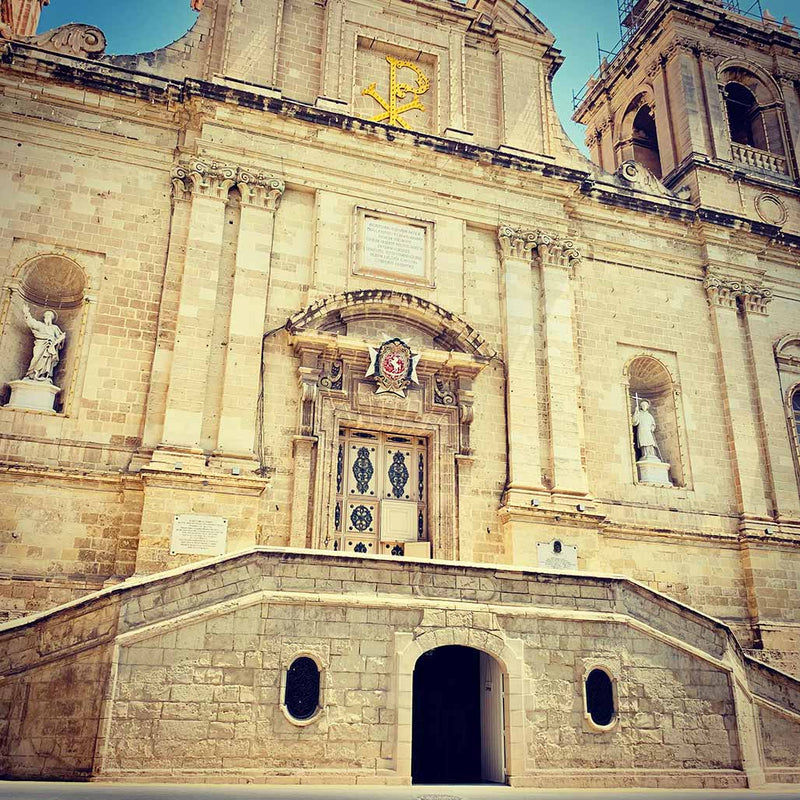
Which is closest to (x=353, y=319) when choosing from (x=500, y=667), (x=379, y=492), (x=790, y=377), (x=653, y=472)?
(x=379, y=492)

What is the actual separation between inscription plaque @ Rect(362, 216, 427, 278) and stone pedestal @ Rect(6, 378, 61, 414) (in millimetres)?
6284

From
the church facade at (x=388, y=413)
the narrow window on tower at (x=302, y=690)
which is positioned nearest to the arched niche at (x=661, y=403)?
the church facade at (x=388, y=413)

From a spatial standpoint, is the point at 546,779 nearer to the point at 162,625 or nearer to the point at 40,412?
the point at 162,625

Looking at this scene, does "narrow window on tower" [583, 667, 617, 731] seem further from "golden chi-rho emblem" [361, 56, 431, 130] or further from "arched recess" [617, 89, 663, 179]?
"arched recess" [617, 89, 663, 179]

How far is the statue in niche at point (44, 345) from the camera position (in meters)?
13.8

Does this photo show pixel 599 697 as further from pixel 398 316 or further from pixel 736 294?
pixel 736 294

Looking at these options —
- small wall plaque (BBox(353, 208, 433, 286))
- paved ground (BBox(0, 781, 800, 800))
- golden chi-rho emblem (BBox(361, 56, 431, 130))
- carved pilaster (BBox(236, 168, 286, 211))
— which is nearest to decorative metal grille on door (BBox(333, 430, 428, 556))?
small wall plaque (BBox(353, 208, 433, 286))

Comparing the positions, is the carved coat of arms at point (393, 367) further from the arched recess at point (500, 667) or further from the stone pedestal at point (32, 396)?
the arched recess at point (500, 667)

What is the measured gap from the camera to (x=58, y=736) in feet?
28.3

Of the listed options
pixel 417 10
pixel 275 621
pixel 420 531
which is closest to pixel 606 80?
pixel 417 10

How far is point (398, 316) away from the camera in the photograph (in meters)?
16.0

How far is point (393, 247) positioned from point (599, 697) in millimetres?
9550

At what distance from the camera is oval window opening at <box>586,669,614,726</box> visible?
33.8 feet

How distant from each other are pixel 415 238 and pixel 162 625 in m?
10.00
